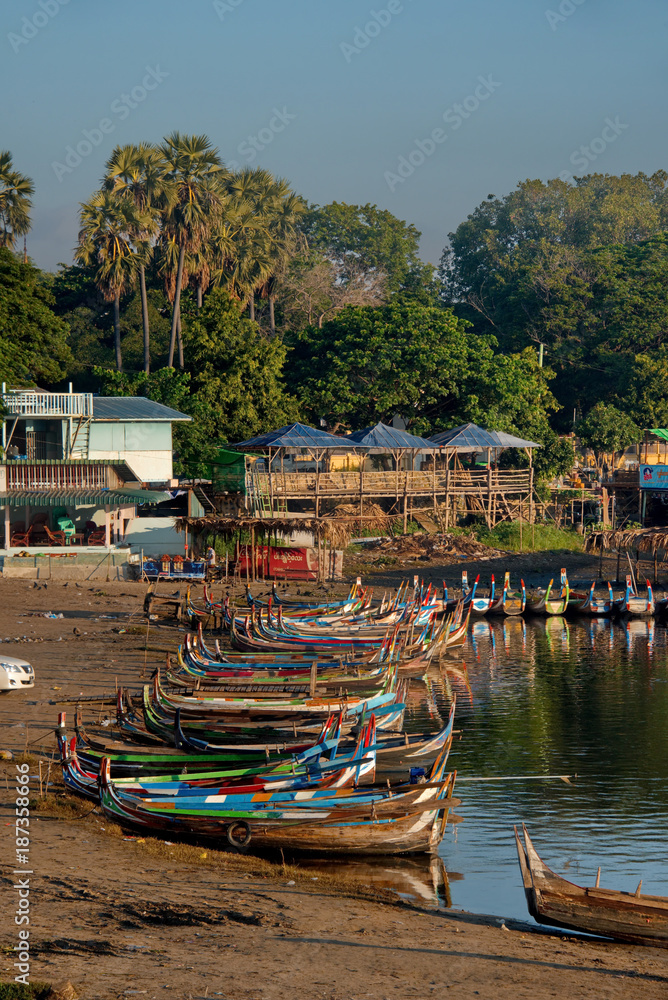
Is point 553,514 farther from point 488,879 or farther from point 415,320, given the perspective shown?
point 488,879

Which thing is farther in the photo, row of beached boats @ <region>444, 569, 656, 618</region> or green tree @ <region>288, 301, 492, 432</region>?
green tree @ <region>288, 301, 492, 432</region>

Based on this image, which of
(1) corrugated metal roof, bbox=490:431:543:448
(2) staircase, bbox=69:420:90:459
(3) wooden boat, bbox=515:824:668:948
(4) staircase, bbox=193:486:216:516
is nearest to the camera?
(3) wooden boat, bbox=515:824:668:948

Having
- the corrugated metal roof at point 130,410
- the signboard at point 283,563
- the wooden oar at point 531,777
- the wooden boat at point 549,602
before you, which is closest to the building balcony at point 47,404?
the corrugated metal roof at point 130,410

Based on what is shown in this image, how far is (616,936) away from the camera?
12.1 m

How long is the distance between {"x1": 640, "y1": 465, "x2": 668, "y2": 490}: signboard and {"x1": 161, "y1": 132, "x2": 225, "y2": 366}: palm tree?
27.3 meters

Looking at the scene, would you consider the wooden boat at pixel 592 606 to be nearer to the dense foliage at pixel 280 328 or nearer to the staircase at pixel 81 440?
the dense foliage at pixel 280 328

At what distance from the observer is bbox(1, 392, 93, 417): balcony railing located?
42.0 metres

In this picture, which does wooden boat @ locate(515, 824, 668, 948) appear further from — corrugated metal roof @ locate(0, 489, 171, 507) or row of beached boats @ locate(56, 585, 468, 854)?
corrugated metal roof @ locate(0, 489, 171, 507)

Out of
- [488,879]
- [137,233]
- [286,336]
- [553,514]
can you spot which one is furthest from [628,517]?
[488,879]

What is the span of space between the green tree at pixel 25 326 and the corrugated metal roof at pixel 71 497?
547cm

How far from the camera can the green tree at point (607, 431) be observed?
6391 centimetres

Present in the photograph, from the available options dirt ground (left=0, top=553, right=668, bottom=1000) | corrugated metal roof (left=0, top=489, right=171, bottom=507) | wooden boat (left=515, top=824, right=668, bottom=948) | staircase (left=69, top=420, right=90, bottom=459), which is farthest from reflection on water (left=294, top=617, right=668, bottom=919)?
staircase (left=69, top=420, right=90, bottom=459)

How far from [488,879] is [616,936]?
3.42 m

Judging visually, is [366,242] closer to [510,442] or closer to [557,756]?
[510,442]
